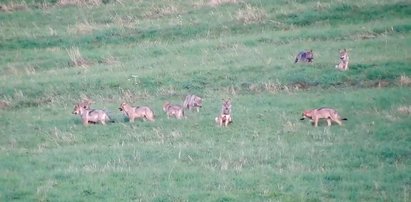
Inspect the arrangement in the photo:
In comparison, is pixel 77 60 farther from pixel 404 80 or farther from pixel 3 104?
pixel 404 80

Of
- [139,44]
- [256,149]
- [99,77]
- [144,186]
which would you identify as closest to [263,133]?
[256,149]

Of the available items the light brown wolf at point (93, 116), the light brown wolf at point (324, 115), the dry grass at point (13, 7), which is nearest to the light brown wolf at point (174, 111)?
the light brown wolf at point (93, 116)

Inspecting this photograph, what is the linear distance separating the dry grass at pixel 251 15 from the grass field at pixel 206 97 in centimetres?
6

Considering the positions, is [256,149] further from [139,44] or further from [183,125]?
[139,44]

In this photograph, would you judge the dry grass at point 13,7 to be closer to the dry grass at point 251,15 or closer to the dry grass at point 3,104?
the dry grass at point 251,15

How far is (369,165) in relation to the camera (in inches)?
610

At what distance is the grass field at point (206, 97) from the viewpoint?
49.2 feet

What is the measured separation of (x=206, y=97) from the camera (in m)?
23.0

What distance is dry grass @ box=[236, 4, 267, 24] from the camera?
30.8 meters

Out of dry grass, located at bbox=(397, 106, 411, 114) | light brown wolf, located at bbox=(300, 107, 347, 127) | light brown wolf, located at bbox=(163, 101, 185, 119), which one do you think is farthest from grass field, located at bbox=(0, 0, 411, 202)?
light brown wolf, located at bbox=(163, 101, 185, 119)

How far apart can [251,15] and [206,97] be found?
8664mm

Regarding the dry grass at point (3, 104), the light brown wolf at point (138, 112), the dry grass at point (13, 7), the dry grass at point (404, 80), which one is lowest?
the dry grass at point (3, 104)

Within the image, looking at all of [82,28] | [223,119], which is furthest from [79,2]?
[223,119]

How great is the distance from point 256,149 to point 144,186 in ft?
9.88
